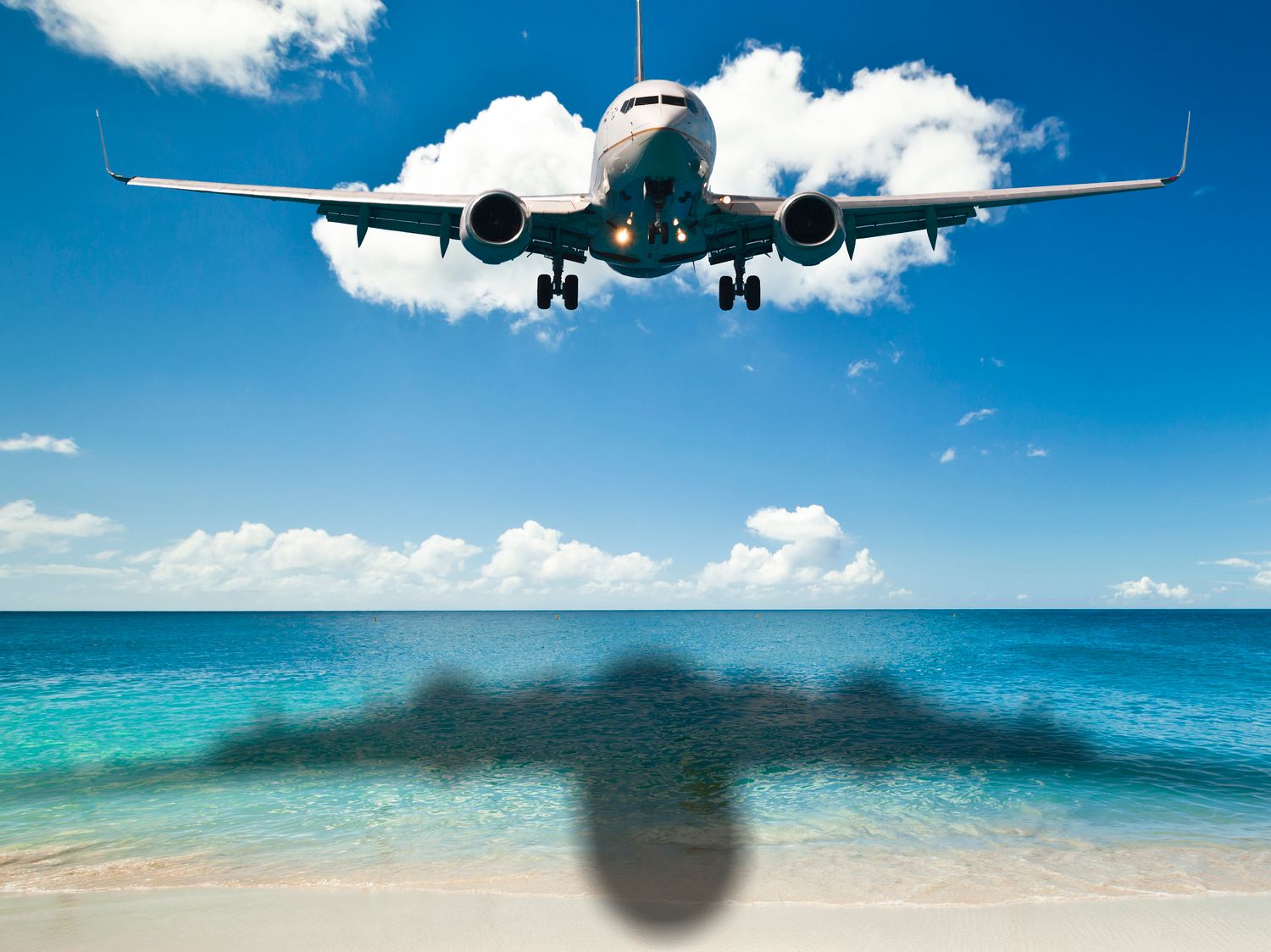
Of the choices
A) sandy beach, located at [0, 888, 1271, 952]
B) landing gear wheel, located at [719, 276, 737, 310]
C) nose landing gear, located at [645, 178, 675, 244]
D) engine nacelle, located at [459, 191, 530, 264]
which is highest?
landing gear wheel, located at [719, 276, 737, 310]

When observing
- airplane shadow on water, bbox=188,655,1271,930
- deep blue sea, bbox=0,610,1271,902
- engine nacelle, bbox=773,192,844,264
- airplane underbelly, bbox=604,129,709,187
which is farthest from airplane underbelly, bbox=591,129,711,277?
deep blue sea, bbox=0,610,1271,902

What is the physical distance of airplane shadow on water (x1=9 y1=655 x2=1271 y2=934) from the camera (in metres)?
10.4

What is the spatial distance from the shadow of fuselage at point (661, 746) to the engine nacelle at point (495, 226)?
11.6 meters

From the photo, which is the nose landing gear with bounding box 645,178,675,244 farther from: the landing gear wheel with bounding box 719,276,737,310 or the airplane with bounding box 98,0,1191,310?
the landing gear wheel with bounding box 719,276,737,310

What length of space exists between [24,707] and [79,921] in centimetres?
3350

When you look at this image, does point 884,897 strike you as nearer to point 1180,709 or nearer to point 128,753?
point 128,753

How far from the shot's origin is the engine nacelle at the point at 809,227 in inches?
541

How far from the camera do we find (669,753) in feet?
61.4

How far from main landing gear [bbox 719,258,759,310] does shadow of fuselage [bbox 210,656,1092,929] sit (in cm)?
1340

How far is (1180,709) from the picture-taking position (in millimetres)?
28438

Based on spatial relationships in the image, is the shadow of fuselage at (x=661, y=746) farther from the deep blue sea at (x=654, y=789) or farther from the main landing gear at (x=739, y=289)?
the main landing gear at (x=739, y=289)

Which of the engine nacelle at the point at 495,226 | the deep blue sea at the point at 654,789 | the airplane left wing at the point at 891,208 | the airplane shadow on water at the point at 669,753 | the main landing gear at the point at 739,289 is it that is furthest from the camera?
the main landing gear at the point at 739,289

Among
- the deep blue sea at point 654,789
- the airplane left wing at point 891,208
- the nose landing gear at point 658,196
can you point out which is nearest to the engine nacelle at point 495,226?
the nose landing gear at point 658,196

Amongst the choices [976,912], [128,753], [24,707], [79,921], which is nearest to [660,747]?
[976,912]
